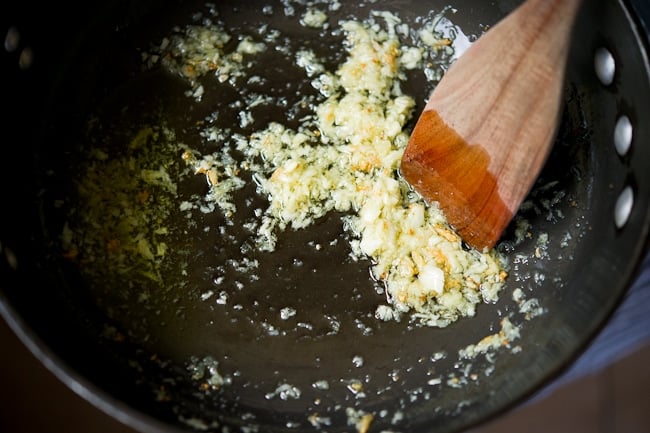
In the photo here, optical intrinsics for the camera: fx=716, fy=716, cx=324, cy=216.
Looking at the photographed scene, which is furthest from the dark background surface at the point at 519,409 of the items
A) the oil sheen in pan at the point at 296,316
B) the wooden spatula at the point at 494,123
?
the wooden spatula at the point at 494,123

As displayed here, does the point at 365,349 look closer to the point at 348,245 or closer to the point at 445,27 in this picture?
the point at 348,245

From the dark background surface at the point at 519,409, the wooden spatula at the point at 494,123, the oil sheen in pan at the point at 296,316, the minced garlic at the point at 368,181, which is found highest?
the wooden spatula at the point at 494,123

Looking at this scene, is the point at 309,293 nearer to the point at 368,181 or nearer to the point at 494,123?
the point at 368,181

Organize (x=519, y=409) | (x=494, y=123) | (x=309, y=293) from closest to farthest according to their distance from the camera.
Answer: (x=494, y=123) → (x=309, y=293) → (x=519, y=409)

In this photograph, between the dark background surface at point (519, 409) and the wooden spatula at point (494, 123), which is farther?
the dark background surface at point (519, 409)

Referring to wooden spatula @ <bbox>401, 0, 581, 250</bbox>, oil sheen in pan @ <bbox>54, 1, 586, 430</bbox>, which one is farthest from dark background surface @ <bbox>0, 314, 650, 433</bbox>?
wooden spatula @ <bbox>401, 0, 581, 250</bbox>

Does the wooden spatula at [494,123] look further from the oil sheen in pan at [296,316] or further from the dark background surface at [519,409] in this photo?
the dark background surface at [519,409]

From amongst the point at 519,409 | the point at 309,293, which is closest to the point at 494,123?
the point at 309,293

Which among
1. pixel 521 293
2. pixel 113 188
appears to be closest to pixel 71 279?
pixel 113 188
